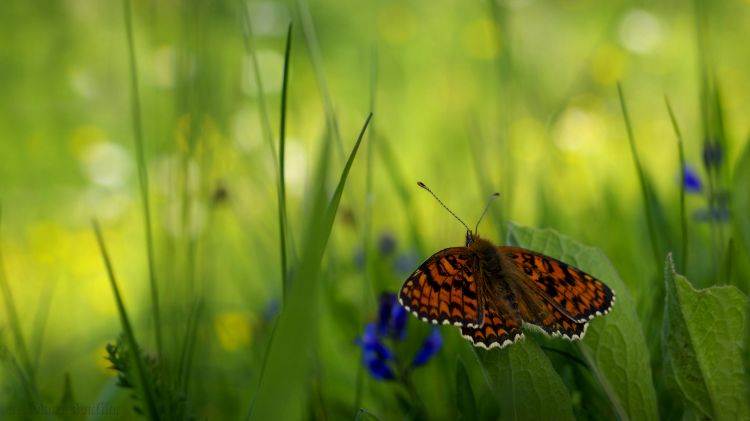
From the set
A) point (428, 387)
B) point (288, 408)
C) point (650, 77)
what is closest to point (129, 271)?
point (428, 387)

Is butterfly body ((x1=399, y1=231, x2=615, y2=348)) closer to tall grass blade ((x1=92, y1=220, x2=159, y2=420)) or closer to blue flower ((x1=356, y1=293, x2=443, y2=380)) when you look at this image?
blue flower ((x1=356, y1=293, x2=443, y2=380))

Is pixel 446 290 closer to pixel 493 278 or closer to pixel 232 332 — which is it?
pixel 493 278

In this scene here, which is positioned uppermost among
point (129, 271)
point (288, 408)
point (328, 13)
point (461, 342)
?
point (328, 13)

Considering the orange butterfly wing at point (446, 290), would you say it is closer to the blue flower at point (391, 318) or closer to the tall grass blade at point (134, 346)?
the blue flower at point (391, 318)

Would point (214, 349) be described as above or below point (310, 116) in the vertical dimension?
below

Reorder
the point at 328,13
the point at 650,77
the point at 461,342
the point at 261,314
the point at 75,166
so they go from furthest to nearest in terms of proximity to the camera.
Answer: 1. the point at 328,13
2. the point at 650,77
3. the point at 75,166
4. the point at 261,314
5. the point at 461,342

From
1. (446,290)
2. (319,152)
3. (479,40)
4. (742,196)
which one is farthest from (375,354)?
(479,40)

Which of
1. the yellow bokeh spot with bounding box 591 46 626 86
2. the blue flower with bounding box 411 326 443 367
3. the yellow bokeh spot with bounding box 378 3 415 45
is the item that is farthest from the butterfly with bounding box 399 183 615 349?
the yellow bokeh spot with bounding box 378 3 415 45

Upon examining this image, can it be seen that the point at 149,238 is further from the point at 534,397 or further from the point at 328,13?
the point at 328,13

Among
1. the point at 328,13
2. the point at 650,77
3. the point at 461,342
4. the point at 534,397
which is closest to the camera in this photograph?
the point at 534,397
